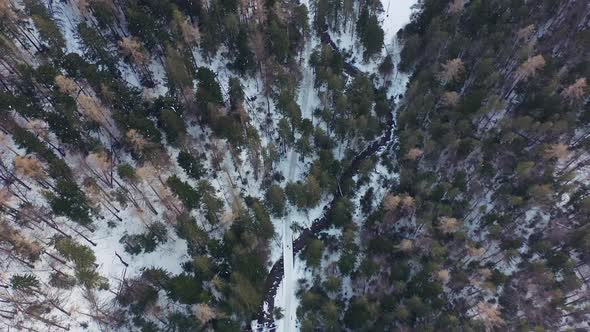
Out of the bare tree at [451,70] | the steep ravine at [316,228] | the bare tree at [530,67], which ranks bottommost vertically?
the steep ravine at [316,228]

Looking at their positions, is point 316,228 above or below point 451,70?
below

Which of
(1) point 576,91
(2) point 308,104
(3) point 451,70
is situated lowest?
(1) point 576,91

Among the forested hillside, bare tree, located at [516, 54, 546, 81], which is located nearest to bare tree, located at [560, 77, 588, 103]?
the forested hillside

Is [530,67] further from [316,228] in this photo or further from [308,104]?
[316,228]

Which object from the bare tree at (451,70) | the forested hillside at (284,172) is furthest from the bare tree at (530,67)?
the bare tree at (451,70)

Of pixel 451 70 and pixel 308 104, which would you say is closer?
pixel 451 70

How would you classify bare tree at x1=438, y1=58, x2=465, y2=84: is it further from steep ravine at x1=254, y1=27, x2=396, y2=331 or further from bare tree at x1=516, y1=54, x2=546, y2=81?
steep ravine at x1=254, y1=27, x2=396, y2=331

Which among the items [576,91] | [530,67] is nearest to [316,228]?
[530,67]

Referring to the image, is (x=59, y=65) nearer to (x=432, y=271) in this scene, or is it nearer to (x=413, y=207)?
(x=413, y=207)

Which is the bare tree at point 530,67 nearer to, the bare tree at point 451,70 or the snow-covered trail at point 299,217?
→ the bare tree at point 451,70
